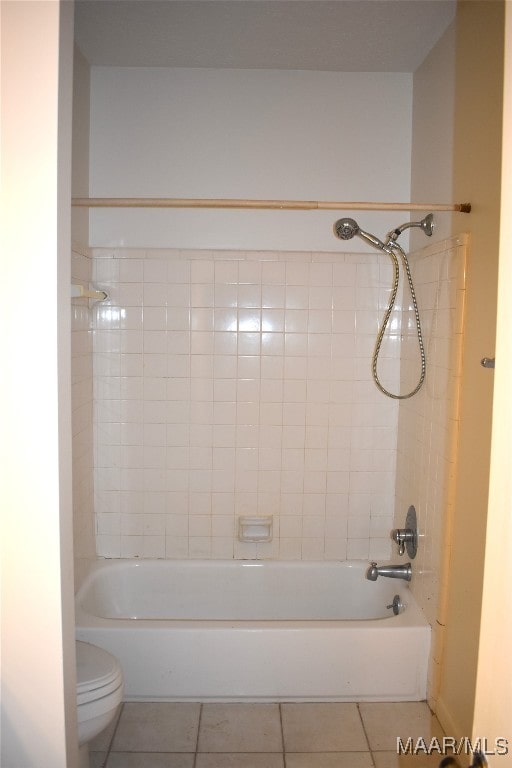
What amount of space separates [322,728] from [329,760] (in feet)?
0.58

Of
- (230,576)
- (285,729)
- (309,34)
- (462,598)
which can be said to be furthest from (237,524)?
(309,34)

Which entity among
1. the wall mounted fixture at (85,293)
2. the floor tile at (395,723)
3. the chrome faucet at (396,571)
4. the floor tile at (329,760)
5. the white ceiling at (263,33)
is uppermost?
the white ceiling at (263,33)

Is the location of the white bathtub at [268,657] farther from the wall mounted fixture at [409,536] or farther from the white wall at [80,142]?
the white wall at [80,142]

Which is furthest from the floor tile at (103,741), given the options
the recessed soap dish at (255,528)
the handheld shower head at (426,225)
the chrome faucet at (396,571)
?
the handheld shower head at (426,225)

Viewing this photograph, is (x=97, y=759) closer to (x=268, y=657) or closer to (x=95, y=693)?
(x=95, y=693)

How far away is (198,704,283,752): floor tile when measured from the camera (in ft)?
7.22

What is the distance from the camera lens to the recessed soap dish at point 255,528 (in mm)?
3008

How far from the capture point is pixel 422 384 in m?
2.62

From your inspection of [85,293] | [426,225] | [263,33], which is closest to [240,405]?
[85,293]

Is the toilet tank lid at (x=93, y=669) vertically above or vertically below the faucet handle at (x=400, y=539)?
below

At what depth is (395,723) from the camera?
2.34 meters

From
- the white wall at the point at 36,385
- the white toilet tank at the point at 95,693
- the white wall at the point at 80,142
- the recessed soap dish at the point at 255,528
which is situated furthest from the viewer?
the recessed soap dish at the point at 255,528

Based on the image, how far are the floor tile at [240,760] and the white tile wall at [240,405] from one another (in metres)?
1.01

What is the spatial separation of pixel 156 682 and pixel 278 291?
177 cm
